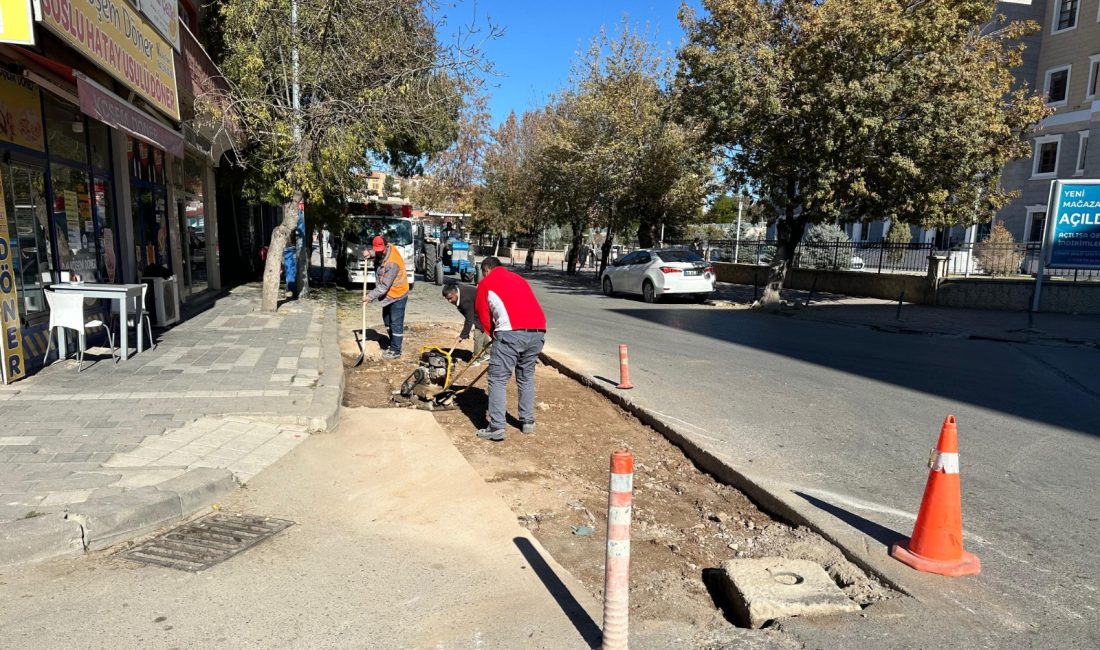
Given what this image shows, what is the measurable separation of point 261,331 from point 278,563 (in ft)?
25.0

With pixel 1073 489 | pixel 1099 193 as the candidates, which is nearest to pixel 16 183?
pixel 1073 489

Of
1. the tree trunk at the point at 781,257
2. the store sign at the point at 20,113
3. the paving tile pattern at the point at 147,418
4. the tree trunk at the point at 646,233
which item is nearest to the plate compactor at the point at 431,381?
the paving tile pattern at the point at 147,418

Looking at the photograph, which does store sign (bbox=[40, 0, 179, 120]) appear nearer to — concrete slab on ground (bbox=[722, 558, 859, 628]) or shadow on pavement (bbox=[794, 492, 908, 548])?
concrete slab on ground (bbox=[722, 558, 859, 628])

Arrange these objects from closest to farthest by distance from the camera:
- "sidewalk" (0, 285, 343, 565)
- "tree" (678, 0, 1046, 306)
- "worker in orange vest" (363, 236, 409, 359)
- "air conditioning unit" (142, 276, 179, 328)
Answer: "sidewalk" (0, 285, 343, 565), "worker in orange vest" (363, 236, 409, 359), "air conditioning unit" (142, 276, 179, 328), "tree" (678, 0, 1046, 306)

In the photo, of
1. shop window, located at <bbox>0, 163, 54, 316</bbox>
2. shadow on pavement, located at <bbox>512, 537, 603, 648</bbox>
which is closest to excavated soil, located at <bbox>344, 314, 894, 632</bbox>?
shadow on pavement, located at <bbox>512, 537, 603, 648</bbox>

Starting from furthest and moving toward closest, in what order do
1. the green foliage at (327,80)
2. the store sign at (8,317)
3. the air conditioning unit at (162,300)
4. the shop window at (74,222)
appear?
the green foliage at (327,80) < the air conditioning unit at (162,300) < the shop window at (74,222) < the store sign at (8,317)

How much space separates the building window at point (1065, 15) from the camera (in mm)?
31328

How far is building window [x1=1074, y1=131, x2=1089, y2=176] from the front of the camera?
98.6ft

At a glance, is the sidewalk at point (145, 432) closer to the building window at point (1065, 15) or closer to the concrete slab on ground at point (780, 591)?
the concrete slab on ground at point (780, 591)

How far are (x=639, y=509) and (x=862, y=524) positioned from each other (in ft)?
4.66

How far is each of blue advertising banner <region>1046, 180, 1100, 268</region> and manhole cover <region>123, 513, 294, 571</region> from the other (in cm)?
1705

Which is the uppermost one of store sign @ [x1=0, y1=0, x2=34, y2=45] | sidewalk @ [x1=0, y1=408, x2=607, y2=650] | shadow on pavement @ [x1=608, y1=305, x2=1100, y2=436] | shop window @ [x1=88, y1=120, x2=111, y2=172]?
store sign @ [x1=0, y1=0, x2=34, y2=45]

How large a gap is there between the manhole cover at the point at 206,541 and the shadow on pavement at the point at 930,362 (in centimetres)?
577

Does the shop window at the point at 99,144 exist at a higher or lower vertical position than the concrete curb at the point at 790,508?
higher
